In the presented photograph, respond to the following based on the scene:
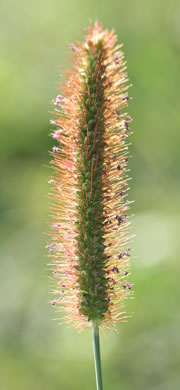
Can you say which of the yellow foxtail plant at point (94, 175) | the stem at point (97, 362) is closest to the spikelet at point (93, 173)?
the yellow foxtail plant at point (94, 175)

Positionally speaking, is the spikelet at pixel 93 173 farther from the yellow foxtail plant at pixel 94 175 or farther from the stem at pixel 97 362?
the stem at pixel 97 362
